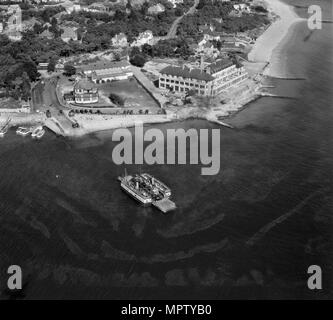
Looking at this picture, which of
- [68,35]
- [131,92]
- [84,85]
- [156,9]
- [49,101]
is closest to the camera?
[49,101]

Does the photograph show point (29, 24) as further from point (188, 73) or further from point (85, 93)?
point (188, 73)

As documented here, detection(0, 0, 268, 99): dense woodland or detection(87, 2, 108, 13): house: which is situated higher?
detection(87, 2, 108, 13): house

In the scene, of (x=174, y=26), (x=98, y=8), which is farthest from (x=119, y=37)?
(x=98, y=8)

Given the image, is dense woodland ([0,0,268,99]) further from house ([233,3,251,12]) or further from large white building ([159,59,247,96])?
large white building ([159,59,247,96])

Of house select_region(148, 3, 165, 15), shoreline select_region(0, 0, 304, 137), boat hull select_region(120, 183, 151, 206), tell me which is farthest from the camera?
house select_region(148, 3, 165, 15)

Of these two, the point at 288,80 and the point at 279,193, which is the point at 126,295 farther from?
the point at 288,80

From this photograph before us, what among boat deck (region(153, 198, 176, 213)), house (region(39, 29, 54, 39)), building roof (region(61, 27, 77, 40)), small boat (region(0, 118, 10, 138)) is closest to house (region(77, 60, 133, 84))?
building roof (region(61, 27, 77, 40))
